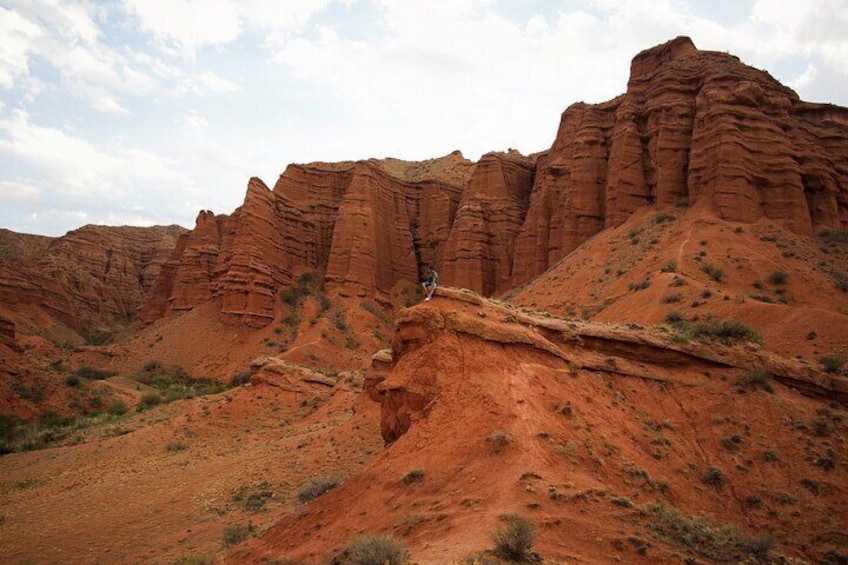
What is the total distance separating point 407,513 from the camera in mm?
9047

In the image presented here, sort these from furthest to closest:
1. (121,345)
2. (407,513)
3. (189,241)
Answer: (189,241)
(121,345)
(407,513)

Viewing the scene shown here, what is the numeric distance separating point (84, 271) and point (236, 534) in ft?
264

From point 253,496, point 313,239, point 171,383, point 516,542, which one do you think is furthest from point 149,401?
point 516,542

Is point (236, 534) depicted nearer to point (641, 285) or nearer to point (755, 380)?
point (755, 380)

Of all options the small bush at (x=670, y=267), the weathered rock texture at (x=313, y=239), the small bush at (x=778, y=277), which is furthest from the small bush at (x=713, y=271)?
the weathered rock texture at (x=313, y=239)

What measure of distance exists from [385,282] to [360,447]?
128 feet

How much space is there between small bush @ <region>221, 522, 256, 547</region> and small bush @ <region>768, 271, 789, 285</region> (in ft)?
85.5

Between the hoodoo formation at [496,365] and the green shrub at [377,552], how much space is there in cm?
42

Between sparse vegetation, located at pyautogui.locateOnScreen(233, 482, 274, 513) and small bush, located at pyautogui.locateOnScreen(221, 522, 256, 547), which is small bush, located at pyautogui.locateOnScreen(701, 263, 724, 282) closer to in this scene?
sparse vegetation, located at pyautogui.locateOnScreen(233, 482, 274, 513)

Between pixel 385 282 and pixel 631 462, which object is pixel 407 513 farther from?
pixel 385 282

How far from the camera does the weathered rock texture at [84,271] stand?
6353cm

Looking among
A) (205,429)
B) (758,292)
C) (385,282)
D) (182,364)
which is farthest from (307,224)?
(758,292)

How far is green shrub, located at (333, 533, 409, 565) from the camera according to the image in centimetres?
710

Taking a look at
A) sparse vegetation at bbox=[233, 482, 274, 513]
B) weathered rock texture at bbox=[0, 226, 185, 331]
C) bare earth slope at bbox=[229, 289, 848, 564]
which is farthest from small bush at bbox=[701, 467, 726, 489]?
weathered rock texture at bbox=[0, 226, 185, 331]
